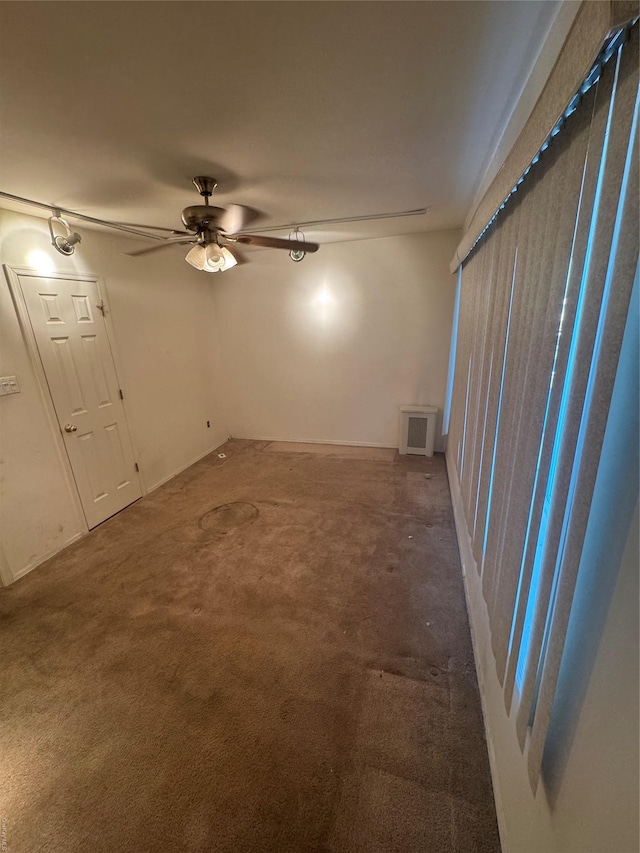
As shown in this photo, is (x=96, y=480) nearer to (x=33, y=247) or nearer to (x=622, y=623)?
(x=33, y=247)

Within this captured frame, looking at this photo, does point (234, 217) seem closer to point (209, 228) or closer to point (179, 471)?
point (209, 228)

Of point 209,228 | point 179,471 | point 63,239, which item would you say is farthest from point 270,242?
point 179,471

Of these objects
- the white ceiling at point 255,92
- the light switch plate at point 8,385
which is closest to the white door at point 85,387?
the light switch plate at point 8,385

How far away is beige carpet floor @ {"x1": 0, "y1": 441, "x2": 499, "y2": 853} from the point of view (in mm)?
1111

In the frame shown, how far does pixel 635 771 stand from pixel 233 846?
4.12ft

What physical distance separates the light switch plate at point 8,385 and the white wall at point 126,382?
31 mm

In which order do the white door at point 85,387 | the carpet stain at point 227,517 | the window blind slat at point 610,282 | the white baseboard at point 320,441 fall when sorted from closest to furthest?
the window blind slat at point 610,282, the white door at point 85,387, the carpet stain at point 227,517, the white baseboard at point 320,441

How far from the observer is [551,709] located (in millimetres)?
735

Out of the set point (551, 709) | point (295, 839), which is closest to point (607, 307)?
point (551, 709)

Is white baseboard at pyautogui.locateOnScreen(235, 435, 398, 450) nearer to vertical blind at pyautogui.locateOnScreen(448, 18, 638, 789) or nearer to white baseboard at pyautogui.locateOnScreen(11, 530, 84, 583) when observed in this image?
white baseboard at pyautogui.locateOnScreen(11, 530, 84, 583)

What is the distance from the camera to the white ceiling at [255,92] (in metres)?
0.92

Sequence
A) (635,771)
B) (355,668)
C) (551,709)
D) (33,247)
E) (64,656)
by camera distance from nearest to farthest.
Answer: (635,771)
(551,709)
(355,668)
(64,656)
(33,247)

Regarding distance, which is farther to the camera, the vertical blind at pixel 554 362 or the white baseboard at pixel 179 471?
the white baseboard at pixel 179 471

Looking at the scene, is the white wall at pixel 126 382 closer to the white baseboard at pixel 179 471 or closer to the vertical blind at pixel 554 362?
the white baseboard at pixel 179 471
